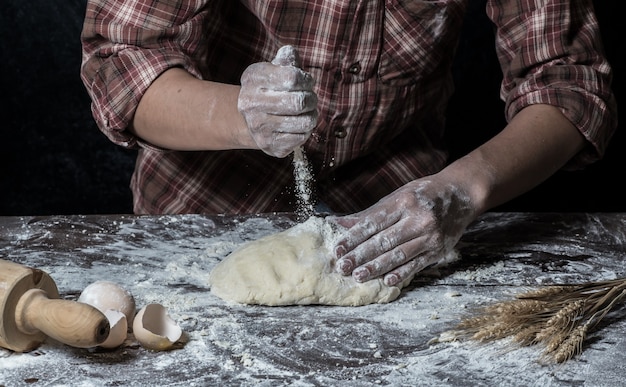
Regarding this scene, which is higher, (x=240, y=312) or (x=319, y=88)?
(x=319, y=88)

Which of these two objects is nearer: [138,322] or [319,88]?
[138,322]

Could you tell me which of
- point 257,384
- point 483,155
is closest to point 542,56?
point 483,155

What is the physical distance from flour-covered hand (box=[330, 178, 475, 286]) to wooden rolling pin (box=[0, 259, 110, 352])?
476 mm

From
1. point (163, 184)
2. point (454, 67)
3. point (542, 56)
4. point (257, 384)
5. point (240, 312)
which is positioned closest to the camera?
point (257, 384)

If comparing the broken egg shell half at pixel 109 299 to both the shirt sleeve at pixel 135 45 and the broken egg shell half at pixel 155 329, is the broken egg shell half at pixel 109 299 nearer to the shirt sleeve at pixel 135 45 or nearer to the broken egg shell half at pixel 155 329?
the broken egg shell half at pixel 155 329

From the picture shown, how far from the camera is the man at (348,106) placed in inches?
60.4

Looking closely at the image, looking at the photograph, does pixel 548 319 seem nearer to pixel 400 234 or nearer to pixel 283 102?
pixel 400 234

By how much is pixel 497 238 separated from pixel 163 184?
30.6 inches

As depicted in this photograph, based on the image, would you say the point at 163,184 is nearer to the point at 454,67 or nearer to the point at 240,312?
the point at 240,312

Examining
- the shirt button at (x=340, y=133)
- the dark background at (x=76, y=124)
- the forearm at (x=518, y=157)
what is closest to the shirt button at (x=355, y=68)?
Answer: the shirt button at (x=340, y=133)

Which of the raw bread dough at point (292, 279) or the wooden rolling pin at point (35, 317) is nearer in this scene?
the wooden rolling pin at point (35, 317)

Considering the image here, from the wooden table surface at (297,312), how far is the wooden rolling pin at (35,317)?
4 centimetres

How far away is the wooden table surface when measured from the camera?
1219mm

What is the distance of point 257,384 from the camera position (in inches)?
46.8
